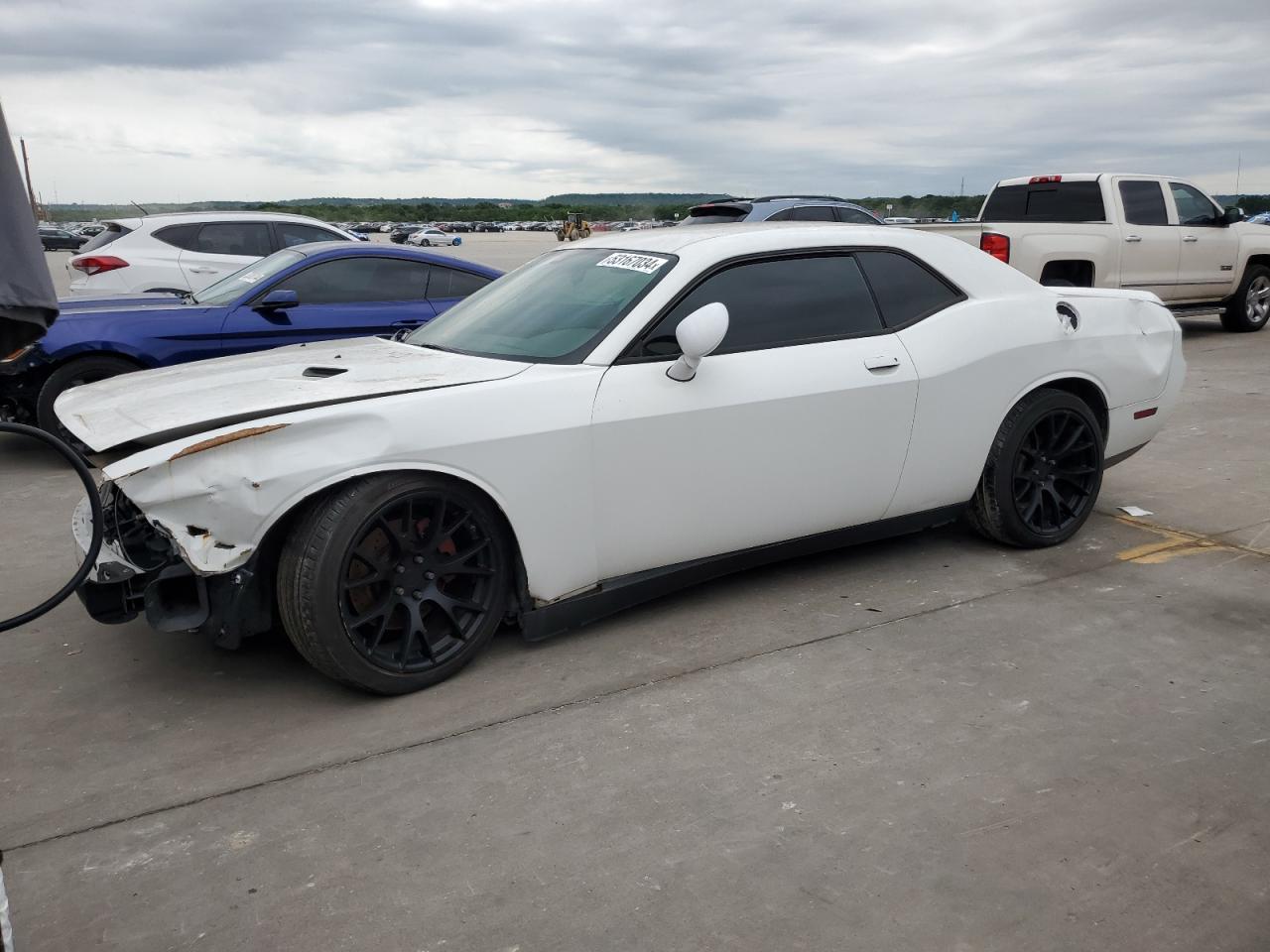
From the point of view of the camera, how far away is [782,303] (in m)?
4.20

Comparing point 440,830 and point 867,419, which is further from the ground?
point 867,419

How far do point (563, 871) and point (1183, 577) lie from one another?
3.28 metres

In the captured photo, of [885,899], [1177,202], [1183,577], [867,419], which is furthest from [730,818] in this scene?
[1177,202]

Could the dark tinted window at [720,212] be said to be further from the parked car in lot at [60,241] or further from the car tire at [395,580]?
the parked car in lot at [60,241]

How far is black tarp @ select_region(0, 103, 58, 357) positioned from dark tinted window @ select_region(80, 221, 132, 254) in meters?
9.21

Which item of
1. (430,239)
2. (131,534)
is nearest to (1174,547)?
(131,534)

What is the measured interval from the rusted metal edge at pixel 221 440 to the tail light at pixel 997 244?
28.9 ft

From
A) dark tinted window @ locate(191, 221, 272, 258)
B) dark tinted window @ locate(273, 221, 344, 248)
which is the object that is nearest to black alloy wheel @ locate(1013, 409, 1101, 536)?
dark tinted window @ locate(273, 221, 344, 248)

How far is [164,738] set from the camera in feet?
10.8

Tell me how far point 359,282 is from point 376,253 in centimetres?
26

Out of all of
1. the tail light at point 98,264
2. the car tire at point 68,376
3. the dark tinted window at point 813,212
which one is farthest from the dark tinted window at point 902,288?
the dark tinted window at point 813,212

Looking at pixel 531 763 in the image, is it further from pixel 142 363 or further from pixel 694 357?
pixel 142 363

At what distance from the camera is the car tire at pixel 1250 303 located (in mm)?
13039

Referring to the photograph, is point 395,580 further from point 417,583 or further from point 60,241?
point 60,241
